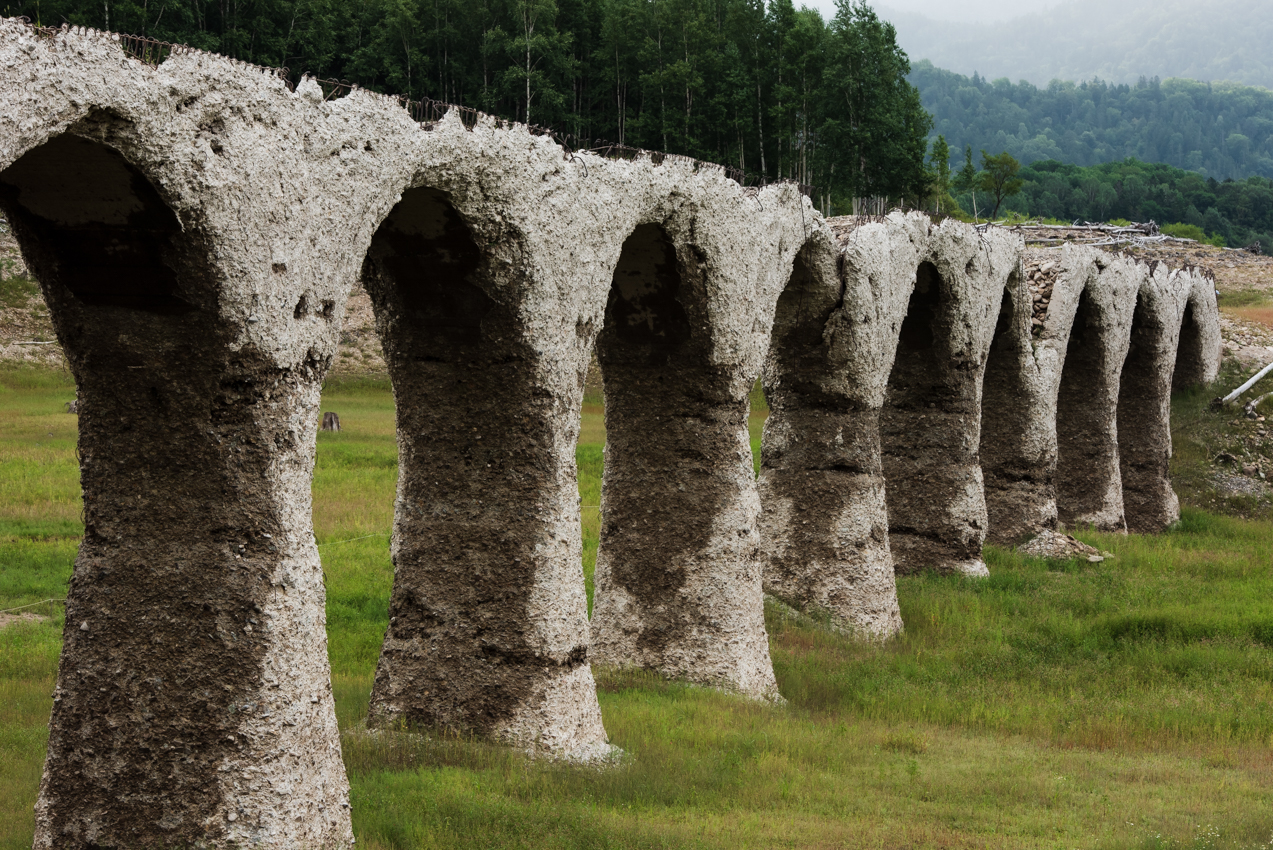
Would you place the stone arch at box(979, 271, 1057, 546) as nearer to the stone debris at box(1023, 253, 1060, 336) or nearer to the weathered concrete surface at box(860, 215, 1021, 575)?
the stone debris at box(1023, 253, 1060, 336)

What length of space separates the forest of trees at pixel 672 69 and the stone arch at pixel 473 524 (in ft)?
113

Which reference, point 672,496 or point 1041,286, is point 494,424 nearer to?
point 672,496

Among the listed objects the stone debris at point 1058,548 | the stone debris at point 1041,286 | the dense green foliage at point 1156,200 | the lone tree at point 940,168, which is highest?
the dense green foliage at point 1156,200

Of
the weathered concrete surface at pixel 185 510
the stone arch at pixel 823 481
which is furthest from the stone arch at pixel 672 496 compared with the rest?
the weathered concrete surface at pixel 185 510

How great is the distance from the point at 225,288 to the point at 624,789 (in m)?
4.16

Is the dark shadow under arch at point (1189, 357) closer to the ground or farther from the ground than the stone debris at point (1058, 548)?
farther from the ground

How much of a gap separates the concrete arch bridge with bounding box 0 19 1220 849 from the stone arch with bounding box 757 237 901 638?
3cm

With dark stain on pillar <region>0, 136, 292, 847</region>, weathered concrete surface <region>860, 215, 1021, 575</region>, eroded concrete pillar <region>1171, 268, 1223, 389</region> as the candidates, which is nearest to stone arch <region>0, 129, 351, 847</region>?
dark stain on pillar <region>0, 136, 292, 847</region>

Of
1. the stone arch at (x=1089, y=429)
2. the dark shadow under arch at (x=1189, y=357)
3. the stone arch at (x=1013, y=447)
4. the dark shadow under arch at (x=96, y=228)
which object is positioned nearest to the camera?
the dark shadow under arch at (x=96, y=228)

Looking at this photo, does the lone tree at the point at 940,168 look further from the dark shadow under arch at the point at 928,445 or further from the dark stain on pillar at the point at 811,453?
the dark stain on pillar at the point at 811,453

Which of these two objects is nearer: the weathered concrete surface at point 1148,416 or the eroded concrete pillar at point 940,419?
the eroded concrete pillar at point 940,419

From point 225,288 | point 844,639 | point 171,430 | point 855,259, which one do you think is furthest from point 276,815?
point 855,259

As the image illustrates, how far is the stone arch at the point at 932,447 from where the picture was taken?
16.1m

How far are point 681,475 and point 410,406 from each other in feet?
10.1
